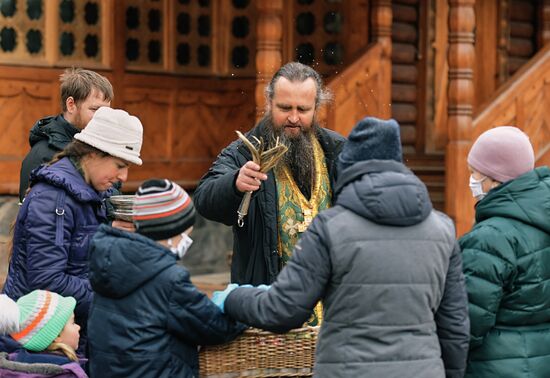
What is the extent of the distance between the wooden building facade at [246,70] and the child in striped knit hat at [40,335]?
227 inches

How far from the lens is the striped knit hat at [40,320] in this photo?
423 cm

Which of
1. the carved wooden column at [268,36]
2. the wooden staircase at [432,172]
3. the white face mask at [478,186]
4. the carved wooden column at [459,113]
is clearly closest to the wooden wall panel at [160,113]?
the carved wooden column at [268,36]

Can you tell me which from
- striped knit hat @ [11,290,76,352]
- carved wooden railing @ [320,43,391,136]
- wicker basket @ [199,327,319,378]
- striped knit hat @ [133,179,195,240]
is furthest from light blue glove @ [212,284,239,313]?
carved wooden railing @ [320,43,391,136]

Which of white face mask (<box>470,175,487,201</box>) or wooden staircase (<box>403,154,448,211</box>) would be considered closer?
white face mask (<box>470,175,487,201</box>)

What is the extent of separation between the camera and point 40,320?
424 cm

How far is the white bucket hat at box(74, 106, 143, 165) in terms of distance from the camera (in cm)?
460

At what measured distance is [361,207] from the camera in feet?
12.2

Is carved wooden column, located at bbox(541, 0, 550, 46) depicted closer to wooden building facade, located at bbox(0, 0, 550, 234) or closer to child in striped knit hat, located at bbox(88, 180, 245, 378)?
wooden building facade, located at bbox(0, 0, 550, 234)

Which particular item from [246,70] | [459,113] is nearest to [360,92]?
[459,113]

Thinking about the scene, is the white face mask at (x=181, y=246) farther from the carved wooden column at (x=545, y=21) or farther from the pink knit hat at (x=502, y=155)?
the carved wooden column at (x=545, y=21)

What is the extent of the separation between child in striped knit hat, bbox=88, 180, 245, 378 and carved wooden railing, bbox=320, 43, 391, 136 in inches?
243

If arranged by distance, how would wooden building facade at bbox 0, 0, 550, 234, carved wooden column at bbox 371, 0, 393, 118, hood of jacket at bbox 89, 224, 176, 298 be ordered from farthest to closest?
1. carved wooden column at bbox 371, 0, 393, 118
2. wooden building facade at bbox 0, 0, 550, 234
3. hood of jacket at bbox 89, 224, 176, 298

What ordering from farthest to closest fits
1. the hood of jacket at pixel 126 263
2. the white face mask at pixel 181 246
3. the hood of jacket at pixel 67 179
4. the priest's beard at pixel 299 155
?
the priest's beard at pixel 299 155, the hood of jacket at pixel 67 179, the white face mask at pixel 181 246, the hood of jacket at pixel 126 263

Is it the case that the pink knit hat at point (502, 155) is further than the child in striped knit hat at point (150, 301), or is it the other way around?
the pink knit hat at point (502, 155)
